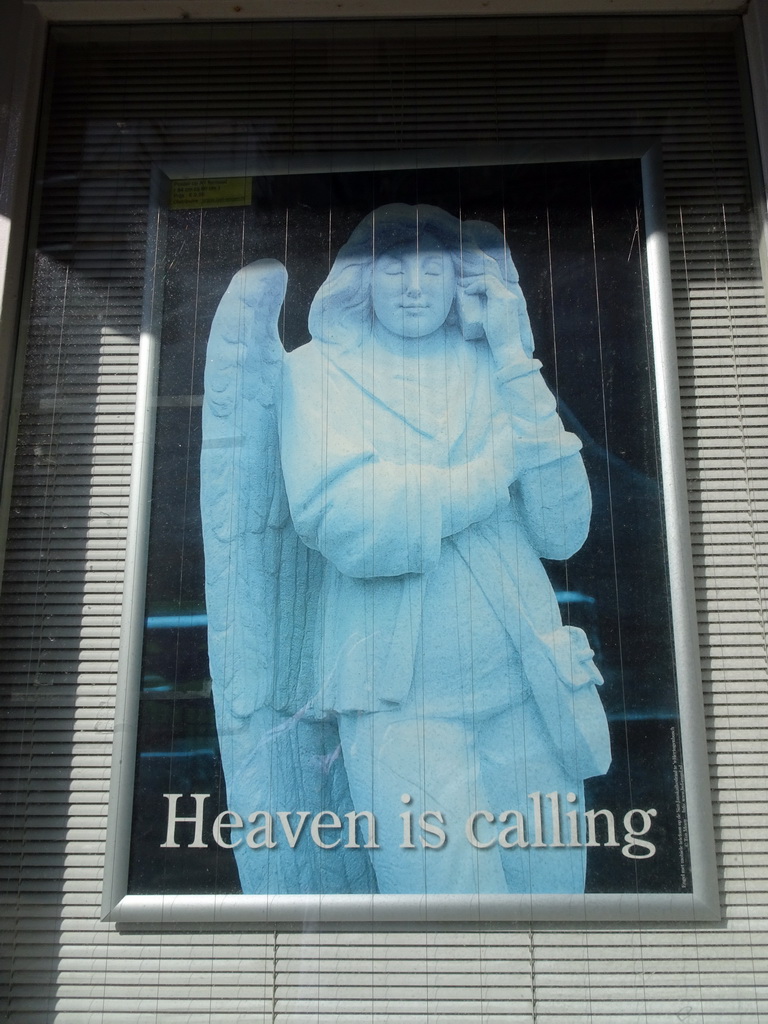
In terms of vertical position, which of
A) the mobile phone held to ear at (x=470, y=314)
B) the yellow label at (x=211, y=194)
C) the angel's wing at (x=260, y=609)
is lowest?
the angel's wing at (x=260, y=609)

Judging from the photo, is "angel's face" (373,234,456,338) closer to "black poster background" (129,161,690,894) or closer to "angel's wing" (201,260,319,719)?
"black poster background" (129,161,690,894)

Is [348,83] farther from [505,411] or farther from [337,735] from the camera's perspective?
[337,735]

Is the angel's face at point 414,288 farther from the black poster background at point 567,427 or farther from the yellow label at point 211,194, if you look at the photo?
the yellow label at point 211,194

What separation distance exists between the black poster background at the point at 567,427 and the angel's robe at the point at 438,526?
2.7 inches

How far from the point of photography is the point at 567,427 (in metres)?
2.25

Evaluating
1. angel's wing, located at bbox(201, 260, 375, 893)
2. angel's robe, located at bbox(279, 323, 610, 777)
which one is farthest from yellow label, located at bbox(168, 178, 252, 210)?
angel's robe, located at bbox(279, 323, 610, 777)

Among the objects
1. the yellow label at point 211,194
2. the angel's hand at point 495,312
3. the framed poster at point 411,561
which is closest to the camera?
the framed poster at point 411,561

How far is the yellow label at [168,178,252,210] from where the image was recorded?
2.40m

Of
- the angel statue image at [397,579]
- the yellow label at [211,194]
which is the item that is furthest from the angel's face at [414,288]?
the yellow label at [211,194]

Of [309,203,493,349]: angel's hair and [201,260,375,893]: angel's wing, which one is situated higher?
[309,203,493,349]: angel's hair

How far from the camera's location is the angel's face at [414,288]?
2.31 m

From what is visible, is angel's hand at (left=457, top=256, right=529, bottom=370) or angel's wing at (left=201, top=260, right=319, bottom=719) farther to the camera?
angel's hand at (left=457, top=256, right=529, bottom=370)

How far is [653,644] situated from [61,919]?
1.51 metres

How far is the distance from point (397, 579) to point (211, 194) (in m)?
1.14
